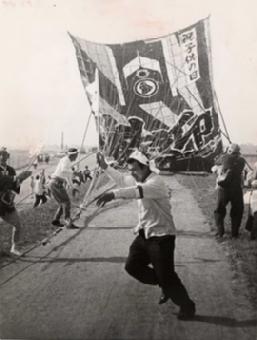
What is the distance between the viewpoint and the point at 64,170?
11.2 feet

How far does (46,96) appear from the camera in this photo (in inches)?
140

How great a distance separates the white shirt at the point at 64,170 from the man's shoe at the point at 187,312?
1.20 meters

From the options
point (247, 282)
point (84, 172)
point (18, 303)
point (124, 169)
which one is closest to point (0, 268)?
point (18, 303)

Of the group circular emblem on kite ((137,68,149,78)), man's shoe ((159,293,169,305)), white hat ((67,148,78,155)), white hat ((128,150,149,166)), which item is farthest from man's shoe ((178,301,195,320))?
circular emblem on kite ((137,68,149,78))

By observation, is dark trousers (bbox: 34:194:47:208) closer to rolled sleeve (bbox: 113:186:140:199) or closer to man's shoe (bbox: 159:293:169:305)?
rolled sleeve (bbox: 113:186:140:199)

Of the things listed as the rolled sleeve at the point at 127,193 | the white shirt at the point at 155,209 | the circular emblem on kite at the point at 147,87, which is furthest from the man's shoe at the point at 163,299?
the circular emblem on kite at the point at 147,87

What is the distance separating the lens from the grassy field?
3131 mm

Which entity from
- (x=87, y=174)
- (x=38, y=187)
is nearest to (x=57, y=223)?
(x=38, y=187)

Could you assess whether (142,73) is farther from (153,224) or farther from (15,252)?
(15,252)

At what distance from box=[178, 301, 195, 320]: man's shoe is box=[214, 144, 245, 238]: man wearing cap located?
611 millimetres

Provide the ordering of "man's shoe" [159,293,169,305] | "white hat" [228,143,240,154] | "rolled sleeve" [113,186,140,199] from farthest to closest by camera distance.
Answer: "white hat" [228,143,240,154]
"man's shoe" [159,293,169,305]
"rolled sleeve" [113,186,140,199]

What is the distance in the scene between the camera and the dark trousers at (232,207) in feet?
10.9

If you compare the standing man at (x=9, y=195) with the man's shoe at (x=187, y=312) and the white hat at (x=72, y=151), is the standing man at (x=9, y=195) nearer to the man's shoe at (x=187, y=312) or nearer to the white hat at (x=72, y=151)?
the white hat at (x=72, y=151)

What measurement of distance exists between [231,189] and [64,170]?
4.06ft
